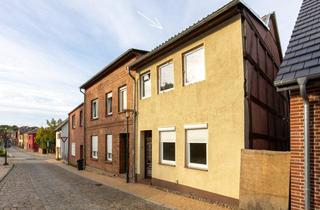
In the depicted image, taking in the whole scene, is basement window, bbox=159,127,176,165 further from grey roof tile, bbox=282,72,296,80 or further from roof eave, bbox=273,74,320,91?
grey roof tile, bbox=282,72,296,80

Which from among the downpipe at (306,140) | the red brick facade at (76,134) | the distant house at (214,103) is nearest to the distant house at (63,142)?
the red brick facade at (76,134)

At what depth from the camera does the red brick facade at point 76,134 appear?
1181 inches

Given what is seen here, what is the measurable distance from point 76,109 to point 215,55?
23.3 m

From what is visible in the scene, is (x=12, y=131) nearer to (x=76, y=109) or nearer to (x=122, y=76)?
(x=76, y=109)

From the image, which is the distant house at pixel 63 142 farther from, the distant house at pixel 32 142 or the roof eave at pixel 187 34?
the distant house at pixel 32 142

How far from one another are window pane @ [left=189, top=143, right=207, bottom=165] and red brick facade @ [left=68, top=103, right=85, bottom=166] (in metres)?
18.4

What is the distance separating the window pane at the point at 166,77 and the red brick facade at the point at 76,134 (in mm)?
16095

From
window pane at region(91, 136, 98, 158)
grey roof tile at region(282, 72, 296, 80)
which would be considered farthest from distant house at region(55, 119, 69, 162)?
grey roof tile at region(282, 72, 296, 80)

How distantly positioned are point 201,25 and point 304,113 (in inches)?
205

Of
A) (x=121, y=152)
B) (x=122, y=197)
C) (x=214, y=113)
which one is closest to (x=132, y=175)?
(x=121, y=152)

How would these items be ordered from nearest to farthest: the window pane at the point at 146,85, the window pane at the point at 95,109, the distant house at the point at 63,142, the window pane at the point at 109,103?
the window pane at the point at 146,85 < the window pane at the point at 109,103 < the window pane at the point at 95,109 < the distant house at the point at 63,142

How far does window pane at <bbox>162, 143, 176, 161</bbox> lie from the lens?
13688 millimetres

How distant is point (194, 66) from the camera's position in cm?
1243

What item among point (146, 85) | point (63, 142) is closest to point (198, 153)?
point (146, 85)
